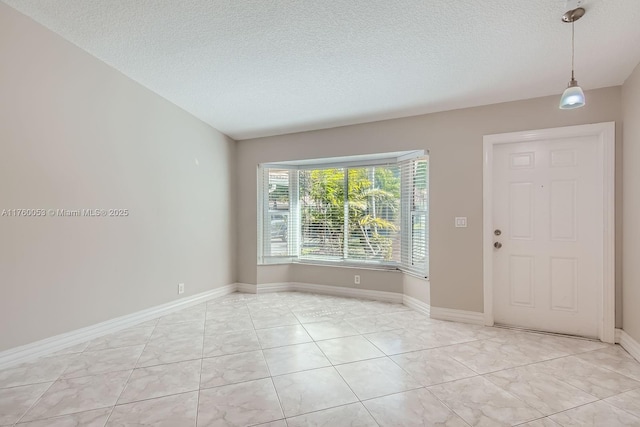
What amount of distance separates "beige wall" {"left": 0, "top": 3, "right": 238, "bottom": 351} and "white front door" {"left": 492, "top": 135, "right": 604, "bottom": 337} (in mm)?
3926

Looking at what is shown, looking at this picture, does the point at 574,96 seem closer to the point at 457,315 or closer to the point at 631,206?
the point at 631,206

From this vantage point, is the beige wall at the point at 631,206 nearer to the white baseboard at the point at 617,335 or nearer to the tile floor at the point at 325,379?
the white baseboard at the point at 617,335

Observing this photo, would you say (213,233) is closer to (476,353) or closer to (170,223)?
(170,223)

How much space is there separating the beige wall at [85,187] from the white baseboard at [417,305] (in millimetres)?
2936

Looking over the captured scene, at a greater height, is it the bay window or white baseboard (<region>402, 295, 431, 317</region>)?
the bay window

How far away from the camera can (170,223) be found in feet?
12.6

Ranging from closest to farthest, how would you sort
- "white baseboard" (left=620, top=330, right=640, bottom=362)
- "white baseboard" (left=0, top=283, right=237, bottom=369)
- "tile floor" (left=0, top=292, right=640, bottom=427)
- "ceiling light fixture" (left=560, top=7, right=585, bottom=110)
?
1. "tile floor" (left=0, top=292, right=640, bottom=427)
2. "ceiling light fixture" (left=560, top=7, right=585, bottom=110)
3. "white baseboard" (left=0, top=283, right=237, bottom=369)
4. "white baseboard" (left=620, top=330, right=640, bottom=362)

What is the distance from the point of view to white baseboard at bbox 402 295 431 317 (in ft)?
12.1

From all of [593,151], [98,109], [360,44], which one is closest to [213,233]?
[98,109]

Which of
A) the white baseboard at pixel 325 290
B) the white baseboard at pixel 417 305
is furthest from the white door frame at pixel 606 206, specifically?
the white baseboard at pixel 325 290

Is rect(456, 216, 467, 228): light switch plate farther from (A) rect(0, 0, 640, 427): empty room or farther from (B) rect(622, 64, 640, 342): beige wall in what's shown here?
(B) rect(622, 64, 640, 342): beige wall

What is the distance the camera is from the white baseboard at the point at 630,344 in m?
2.57

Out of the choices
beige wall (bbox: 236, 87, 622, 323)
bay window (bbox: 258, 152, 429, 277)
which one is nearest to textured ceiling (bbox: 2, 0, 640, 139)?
beige wall (bbox: 236, 87, 622, 323)

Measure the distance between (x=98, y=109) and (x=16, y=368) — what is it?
241 cm
